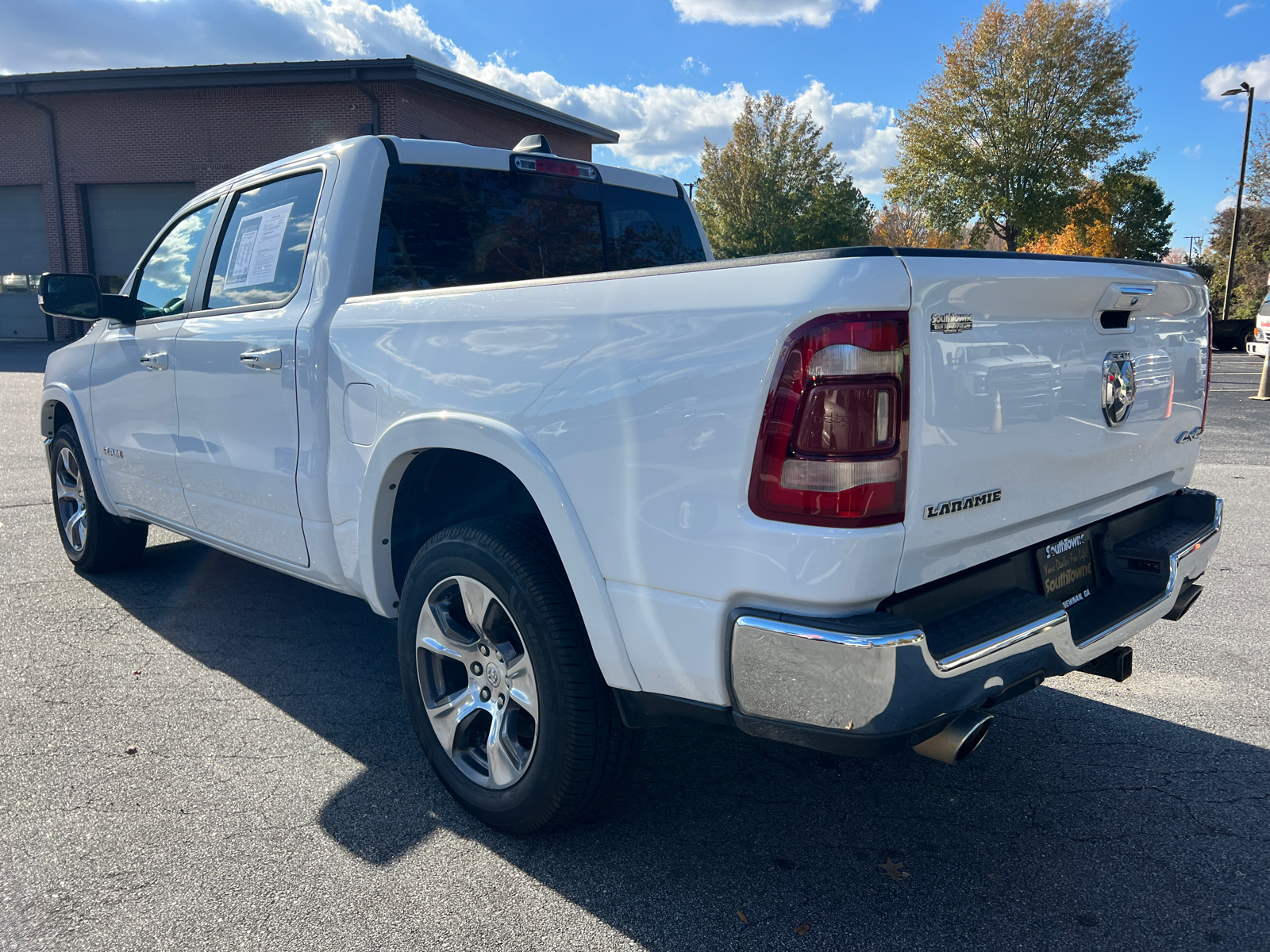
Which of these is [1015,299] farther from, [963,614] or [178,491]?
[178,491]

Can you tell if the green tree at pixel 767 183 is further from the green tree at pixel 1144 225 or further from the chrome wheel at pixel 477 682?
the chrome wheel at pixel 477 682

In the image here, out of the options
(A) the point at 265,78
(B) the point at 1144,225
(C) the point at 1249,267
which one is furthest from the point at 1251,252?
(A) the point at 265,78

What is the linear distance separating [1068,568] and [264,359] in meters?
2.68

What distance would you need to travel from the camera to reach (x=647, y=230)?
4059 millimetres

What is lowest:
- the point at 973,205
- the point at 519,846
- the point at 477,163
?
the point at 519,846

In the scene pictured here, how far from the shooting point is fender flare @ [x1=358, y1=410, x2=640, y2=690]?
223cm

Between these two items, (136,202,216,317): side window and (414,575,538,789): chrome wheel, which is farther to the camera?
(136,202,216,317): side window

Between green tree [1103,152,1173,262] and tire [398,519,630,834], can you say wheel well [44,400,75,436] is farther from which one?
green tree [1103,152,1173,262]

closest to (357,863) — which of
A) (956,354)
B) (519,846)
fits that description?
(519,846)

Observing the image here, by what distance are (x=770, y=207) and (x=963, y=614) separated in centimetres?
4852

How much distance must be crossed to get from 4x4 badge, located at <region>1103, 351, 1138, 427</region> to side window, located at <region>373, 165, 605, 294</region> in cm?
202

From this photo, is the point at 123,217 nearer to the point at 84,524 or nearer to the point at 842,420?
the point at 84,524

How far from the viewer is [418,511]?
3.07 m

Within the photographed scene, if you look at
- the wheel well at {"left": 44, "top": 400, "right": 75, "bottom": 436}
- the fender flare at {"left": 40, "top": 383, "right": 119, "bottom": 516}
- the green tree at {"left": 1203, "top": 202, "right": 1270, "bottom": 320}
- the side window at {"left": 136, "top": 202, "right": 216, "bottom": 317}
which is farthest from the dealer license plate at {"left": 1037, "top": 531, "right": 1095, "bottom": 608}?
the green tree at {"left": 1203, "top": 202, "right": 1270, "bottom": 320}
